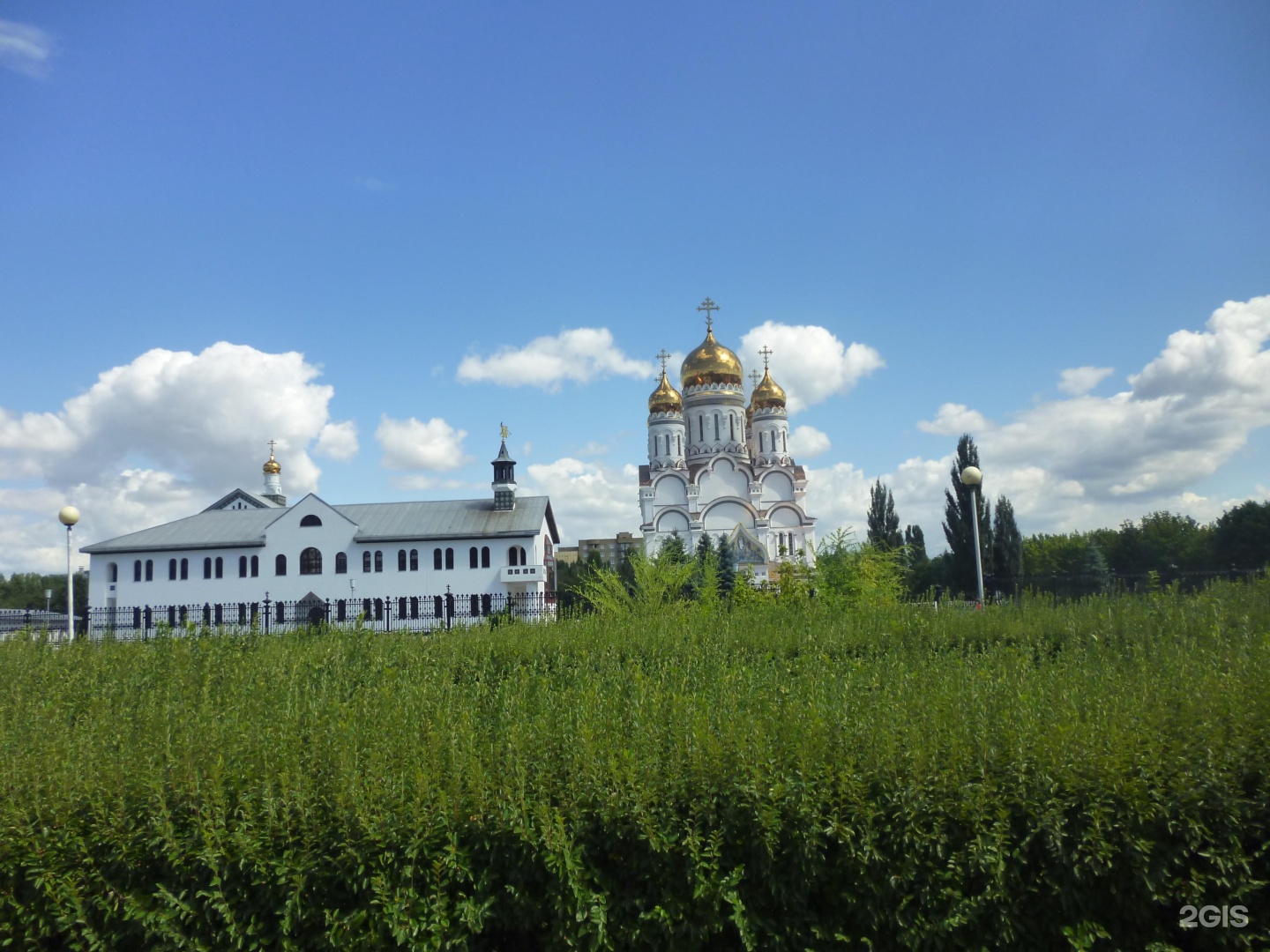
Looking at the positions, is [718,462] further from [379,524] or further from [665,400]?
[379,524]

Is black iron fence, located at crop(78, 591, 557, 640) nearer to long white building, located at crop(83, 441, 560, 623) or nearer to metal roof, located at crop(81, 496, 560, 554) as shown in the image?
long white building, located at crop(83, 441, 560, 623)

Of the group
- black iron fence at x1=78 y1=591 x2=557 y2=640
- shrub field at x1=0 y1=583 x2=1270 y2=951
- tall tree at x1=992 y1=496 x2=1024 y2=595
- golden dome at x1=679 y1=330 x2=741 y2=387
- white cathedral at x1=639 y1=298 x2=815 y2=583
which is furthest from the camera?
golden dome at x1=679 y1=330 x2=741 y2=387

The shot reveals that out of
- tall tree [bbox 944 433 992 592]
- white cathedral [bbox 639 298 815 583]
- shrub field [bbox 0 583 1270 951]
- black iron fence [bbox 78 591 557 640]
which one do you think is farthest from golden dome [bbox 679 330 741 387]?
shrub field [bbox 0 583 1270 951]

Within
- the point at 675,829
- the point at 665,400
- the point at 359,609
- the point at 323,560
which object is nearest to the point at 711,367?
the point at 665,400

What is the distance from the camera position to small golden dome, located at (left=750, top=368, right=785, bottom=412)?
50.2m

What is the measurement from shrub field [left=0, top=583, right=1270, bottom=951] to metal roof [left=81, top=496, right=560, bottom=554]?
33.3 metres

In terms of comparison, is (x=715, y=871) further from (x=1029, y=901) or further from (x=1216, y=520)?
(x=1216, y=520)

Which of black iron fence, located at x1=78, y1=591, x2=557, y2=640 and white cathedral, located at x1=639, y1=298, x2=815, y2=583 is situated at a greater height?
white cathedral, located at x1=639, y1=298, x2=815, y2=583

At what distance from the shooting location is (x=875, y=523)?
5119cm

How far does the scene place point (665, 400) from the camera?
160 feet

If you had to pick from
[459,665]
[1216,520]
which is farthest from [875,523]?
[459,665]

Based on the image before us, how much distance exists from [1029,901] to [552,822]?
79.3 inches

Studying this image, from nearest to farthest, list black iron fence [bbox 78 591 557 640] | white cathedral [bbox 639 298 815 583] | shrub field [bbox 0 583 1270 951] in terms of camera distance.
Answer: shrub field [bbox 0 583 1270 951]
black iron fence [bbox 78 591 557 640]
white cathedral [bbox 639 298 815 583]

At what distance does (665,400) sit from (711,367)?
342cm
